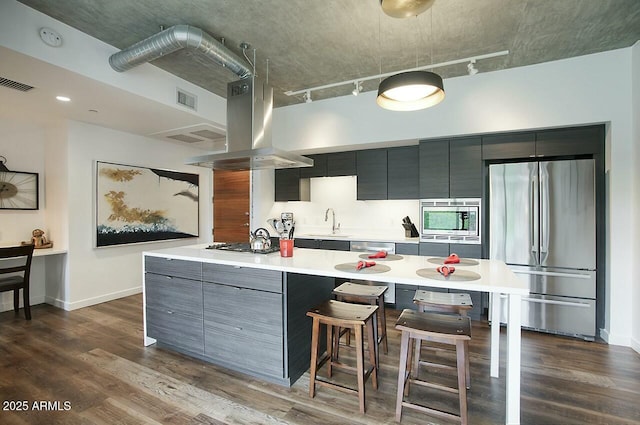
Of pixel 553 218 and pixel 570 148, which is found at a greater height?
pixel 570 148

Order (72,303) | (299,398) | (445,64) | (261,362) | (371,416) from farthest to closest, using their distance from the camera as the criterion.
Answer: (72,303)
(445,64)
(261,362)
(299,398)
(371,416)

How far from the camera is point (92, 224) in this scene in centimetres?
415

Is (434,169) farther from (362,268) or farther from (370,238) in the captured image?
(362,268)

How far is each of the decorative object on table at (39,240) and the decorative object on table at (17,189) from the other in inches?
13.9

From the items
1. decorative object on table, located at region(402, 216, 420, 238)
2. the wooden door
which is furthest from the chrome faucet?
the wooden door

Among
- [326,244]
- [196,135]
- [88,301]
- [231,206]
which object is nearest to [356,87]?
[326,244]

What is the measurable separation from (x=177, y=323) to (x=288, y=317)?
1170mm

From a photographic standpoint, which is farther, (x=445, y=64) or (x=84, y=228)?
(x=84, y=228)

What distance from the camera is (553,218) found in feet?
10.3

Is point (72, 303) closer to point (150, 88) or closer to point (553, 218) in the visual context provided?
point (150, 88)

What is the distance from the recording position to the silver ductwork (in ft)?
8.21

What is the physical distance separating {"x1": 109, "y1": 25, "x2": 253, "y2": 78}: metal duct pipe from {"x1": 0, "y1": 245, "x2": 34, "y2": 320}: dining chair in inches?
94.1

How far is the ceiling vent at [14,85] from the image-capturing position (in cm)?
270

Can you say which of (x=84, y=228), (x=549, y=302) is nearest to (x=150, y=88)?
(x=84, y=228)
